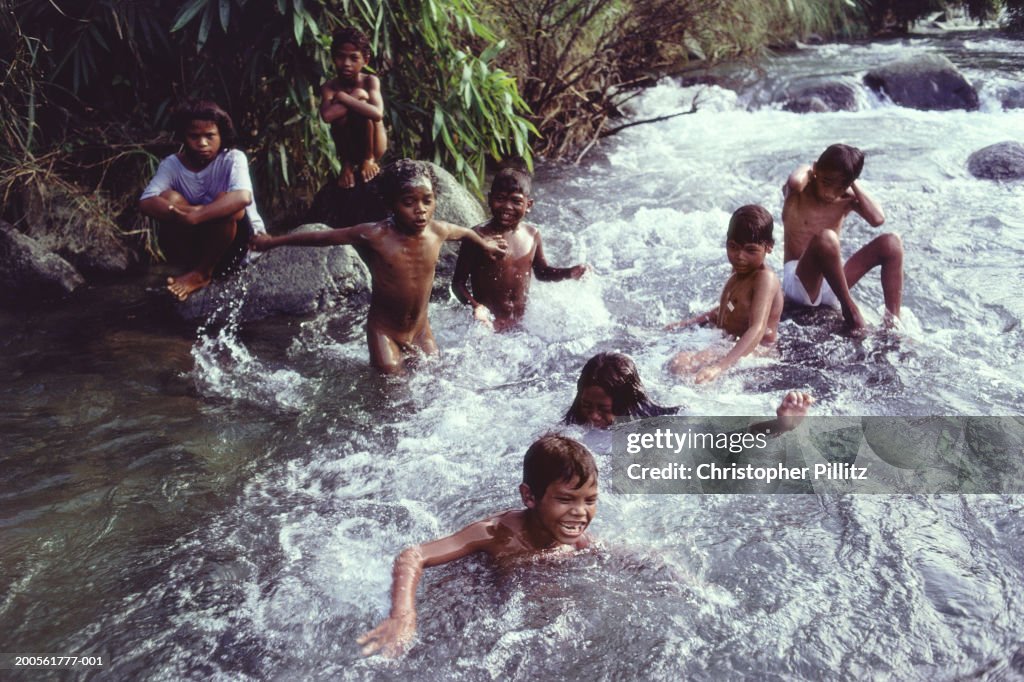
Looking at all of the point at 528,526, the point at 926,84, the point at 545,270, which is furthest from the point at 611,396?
the point at 926,84

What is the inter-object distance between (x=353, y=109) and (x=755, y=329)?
2.92 m

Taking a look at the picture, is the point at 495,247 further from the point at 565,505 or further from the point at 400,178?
the point at 565,505

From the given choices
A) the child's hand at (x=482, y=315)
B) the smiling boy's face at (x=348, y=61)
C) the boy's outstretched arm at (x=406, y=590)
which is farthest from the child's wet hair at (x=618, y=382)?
the smiling boy's face at (x=348, y=61)

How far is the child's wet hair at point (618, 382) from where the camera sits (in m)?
3.77

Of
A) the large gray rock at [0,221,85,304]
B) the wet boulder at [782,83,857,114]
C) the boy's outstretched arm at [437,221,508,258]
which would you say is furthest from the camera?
the wet boulder at [782,83,857,114]

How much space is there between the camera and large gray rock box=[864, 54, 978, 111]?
36.0 feet

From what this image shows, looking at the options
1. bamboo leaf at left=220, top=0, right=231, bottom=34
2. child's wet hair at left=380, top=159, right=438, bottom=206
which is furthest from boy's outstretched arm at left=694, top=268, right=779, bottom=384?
bamboo leaf at left=220, top=0, right=231, bottom=34

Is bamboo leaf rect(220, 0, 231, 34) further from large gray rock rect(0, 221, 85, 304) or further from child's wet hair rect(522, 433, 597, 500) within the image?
child's wet hair rect(522, 433, 597, 500)

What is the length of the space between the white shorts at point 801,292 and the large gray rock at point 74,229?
166 inches

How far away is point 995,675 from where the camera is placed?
2779mm

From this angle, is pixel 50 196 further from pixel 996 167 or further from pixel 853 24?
pixel 853 24

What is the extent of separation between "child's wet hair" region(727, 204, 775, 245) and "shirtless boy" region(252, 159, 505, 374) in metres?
1.21

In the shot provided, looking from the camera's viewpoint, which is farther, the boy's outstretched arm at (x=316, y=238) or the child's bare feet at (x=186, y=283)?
the child's bare feet at (x=186, y=283)

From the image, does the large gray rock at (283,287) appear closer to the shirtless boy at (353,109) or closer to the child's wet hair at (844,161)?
the shirtless boy at (353,109)
